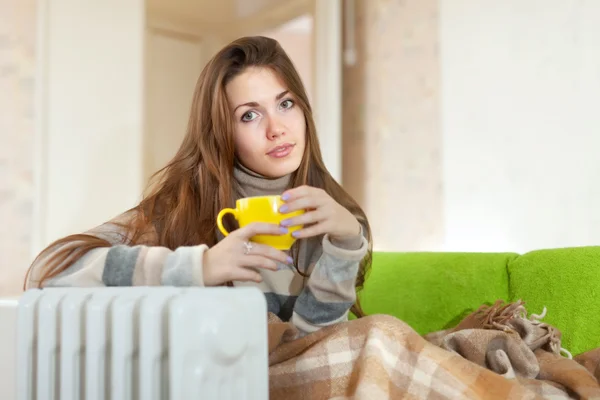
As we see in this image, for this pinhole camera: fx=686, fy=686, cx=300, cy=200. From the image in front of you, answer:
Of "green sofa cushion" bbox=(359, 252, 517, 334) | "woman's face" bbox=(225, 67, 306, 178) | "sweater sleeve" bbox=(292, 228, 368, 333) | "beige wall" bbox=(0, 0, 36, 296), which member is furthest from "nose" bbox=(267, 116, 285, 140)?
"beige wall" bbox=(0, 0, 36, 296)

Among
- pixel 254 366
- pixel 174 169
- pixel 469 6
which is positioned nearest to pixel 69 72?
pixel 174 169

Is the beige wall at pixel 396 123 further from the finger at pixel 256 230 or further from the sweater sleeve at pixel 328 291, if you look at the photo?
the finger at pixel 256 230

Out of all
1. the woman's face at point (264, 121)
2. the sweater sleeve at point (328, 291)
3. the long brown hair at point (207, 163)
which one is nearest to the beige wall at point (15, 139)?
the long brown hair at point (207, 163)

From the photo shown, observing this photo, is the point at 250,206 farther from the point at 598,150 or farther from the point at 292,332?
the point at 598,150

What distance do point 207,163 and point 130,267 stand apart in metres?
0.32

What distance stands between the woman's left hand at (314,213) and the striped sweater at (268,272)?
7cm

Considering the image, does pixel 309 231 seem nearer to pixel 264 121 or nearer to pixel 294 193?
pixel 294 193

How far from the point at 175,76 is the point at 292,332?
314 cm

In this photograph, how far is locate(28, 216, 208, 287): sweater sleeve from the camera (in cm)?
93

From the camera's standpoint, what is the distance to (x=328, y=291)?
1.17 meters

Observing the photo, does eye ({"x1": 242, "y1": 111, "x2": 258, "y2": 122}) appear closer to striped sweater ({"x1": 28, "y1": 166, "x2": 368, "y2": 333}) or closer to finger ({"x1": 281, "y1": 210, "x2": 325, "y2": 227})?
striped sweater ({"x1": 28, "y1": 166, "x2": 368, "y2": 333})

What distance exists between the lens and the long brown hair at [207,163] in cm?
119

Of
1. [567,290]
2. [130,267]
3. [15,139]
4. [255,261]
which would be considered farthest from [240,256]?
[15,139]

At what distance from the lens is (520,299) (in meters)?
1.38
